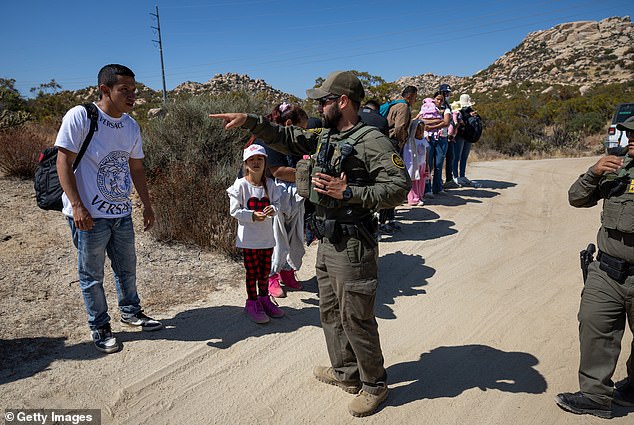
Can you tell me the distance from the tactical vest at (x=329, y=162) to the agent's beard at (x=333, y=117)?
0.10 m

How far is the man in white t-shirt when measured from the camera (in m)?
3.35

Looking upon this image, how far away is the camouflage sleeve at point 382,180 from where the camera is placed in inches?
105

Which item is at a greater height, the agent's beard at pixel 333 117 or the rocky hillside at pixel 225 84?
the rocky hillside at pixel 225 84

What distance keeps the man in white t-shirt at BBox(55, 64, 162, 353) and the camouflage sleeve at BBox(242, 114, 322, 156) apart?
4.00 ft

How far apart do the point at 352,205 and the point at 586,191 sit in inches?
64.1

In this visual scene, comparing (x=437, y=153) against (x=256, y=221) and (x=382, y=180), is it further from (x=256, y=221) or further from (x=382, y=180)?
(x=382, y=180)

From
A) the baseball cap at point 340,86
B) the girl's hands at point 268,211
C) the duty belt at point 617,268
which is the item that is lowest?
the duty belt at point 617,268

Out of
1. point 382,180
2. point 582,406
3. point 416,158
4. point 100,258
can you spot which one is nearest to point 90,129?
point 100,258

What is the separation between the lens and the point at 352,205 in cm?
285

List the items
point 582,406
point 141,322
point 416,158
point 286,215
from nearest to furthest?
1. point 582,406
2. point 141,322
3. point 286,215
4. point 416,158

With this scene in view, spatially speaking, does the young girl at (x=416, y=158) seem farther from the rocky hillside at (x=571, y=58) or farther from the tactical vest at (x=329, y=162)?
the rocky hillside at (x=571, y=58)

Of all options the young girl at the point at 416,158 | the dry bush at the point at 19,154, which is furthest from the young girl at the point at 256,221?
the dry bush at the point at 19,154

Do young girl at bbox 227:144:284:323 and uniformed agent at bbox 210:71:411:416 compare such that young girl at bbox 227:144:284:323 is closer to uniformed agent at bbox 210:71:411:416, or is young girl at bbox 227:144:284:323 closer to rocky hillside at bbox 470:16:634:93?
uniformed agent at bbox 210:71:411:416

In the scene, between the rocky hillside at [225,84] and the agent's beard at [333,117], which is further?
the rocky hillside at [225,84]
